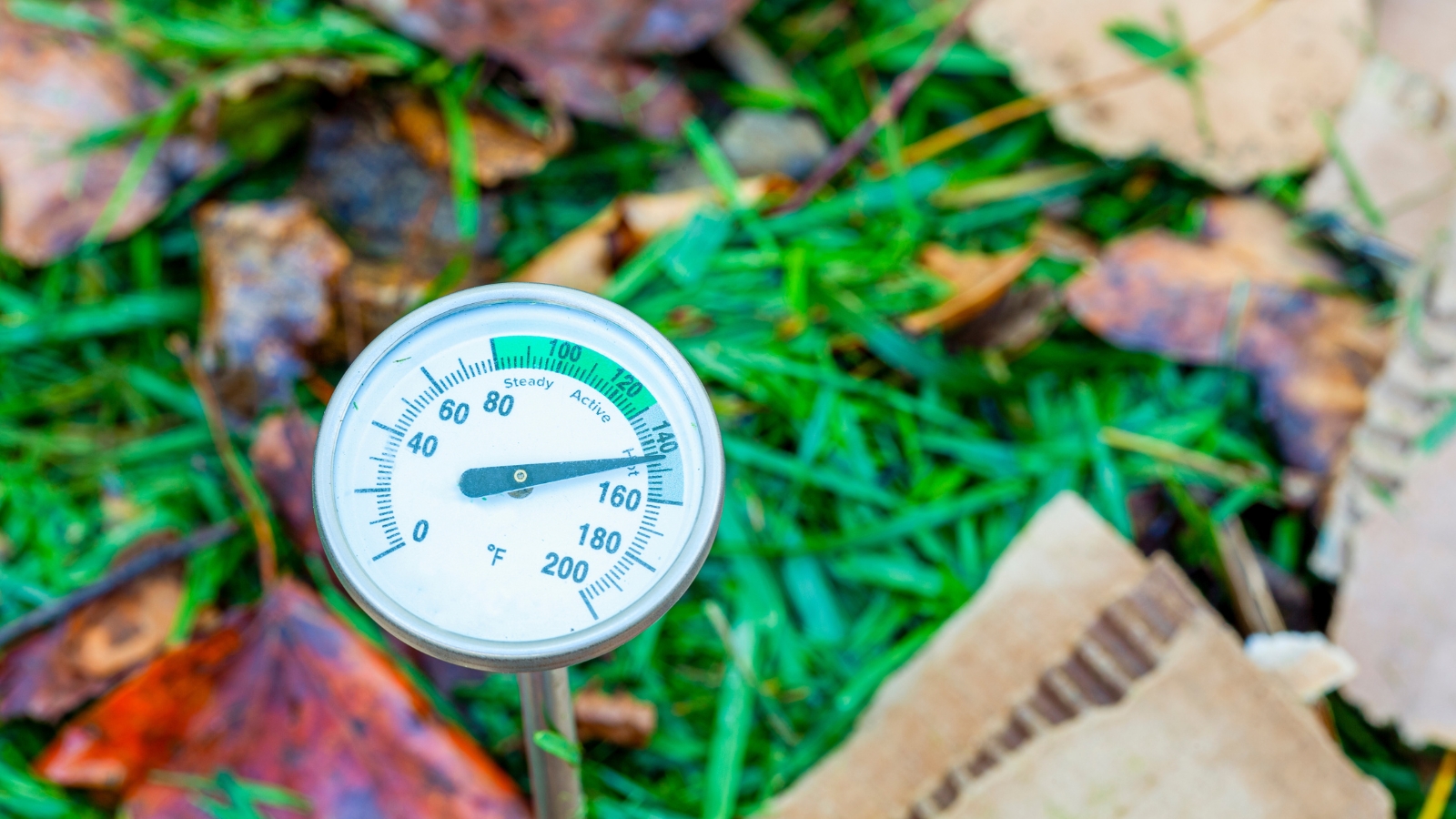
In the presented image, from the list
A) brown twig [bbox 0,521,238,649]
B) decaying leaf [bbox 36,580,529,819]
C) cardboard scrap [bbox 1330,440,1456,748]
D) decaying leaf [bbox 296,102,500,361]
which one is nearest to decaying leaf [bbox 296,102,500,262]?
decaying leaf [bbox 296,102,500,361]

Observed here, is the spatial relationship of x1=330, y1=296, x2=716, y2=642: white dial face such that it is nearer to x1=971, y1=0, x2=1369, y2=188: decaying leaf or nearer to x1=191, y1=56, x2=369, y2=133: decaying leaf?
x1=191, y1=56, x2=369, y2=133: decaying leaf

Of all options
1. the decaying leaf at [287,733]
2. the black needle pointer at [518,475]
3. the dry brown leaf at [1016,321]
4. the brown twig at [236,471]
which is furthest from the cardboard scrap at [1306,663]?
the brown twig at [236,471]

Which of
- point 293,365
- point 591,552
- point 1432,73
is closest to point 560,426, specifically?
point 591,552

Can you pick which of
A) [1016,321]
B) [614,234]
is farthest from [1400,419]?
[614,234]

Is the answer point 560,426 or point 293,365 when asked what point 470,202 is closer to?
point 293,365

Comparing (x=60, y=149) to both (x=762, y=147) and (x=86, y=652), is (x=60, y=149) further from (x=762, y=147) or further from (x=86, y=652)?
(x=762, y=147)

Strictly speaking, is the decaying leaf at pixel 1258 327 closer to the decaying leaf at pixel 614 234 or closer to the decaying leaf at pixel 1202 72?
the decaying leaf at pixel 1202 72

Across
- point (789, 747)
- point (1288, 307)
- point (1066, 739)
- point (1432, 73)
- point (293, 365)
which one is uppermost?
point (1432, 73)

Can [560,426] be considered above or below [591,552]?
above
